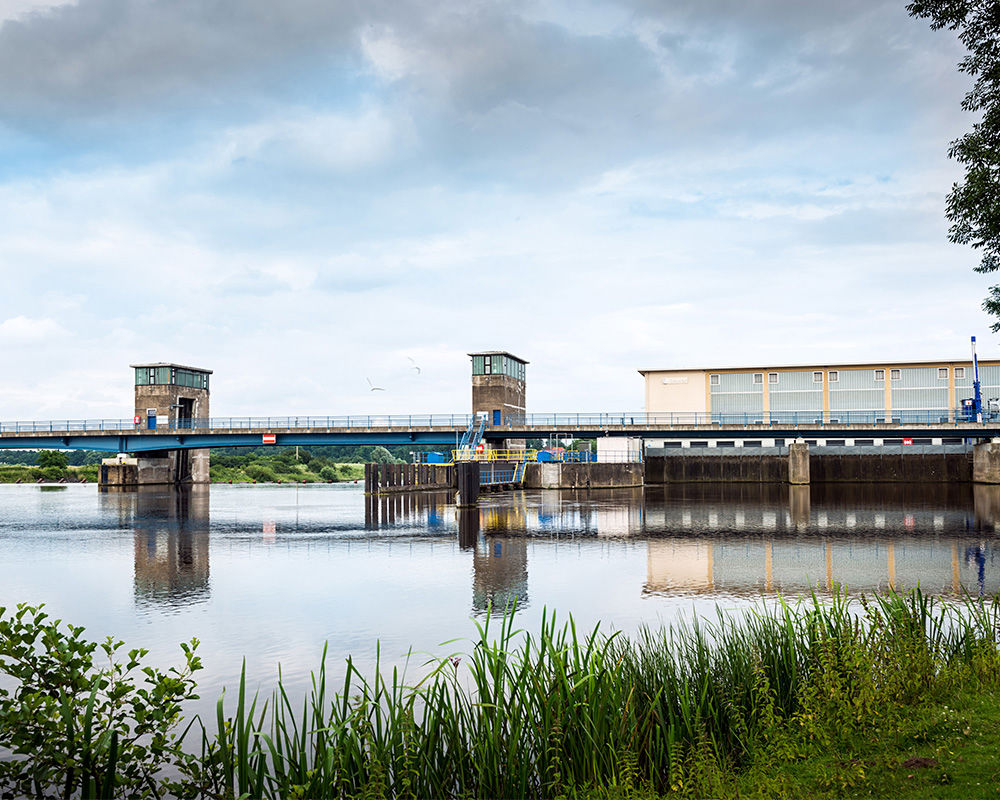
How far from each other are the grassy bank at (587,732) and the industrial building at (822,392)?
6134cm

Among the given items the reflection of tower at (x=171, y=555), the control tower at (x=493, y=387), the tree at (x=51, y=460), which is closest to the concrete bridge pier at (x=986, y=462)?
the control tower at (x=493, y=387)

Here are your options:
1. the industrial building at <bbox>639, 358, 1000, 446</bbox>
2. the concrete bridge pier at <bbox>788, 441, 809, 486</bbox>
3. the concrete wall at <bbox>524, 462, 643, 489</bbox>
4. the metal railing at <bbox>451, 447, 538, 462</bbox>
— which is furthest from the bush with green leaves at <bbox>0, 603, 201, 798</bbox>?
the industrial building at <bbox>639, 358, 1000, 446</bbox>

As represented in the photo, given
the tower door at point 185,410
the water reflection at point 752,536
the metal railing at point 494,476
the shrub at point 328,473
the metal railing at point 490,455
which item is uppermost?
the tower door at point 185,410

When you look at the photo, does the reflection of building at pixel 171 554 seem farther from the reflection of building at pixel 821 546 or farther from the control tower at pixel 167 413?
the control tower at pixel 167 413

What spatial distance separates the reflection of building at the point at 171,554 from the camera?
16391 millimetres

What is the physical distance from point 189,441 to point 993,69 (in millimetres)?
59360

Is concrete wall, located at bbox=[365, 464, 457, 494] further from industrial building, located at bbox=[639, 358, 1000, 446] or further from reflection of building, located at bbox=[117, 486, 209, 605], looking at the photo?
industrial building, located at bbox=[639, 358, 1000, 446]

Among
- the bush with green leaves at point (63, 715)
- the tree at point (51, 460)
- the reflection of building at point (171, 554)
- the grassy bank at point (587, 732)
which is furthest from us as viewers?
the tree at point (51, 460)

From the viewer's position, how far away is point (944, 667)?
823 cm

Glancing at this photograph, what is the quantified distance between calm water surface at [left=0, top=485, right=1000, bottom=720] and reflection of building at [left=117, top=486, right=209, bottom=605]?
8 cm

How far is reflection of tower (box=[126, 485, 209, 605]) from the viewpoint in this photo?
16297 millimetres

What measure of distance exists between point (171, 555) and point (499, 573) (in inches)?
393

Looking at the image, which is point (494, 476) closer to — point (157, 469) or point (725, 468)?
point (725, 468)

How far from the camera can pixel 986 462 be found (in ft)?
201
